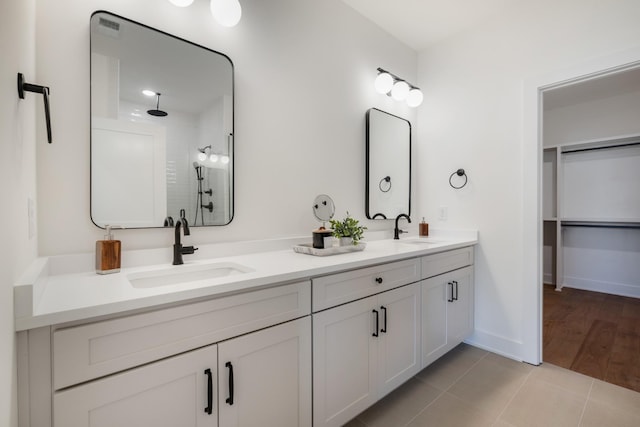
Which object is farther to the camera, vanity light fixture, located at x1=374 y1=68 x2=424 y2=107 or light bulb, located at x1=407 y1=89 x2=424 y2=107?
light bulb, located at x1=407 y1=89 x2=424 y2=107

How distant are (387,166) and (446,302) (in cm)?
115

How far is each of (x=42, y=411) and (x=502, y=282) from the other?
103 inches

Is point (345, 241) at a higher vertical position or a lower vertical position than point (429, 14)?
lower

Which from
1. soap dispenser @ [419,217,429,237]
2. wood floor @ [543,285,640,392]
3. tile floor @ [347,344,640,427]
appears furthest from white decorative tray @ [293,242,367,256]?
wood floor @ [543,285,640,392]

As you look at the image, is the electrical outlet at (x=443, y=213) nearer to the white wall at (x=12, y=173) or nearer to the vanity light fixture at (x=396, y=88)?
the vanity light fixture at (x=396, y=88)

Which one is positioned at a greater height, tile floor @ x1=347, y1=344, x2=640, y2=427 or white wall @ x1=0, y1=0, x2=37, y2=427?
white wall @ x1=0, y1=0, x2=37, y2=427

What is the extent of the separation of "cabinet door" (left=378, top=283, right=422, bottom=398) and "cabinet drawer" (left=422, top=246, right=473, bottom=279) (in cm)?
15

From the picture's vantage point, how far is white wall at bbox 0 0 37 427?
0.63 metres

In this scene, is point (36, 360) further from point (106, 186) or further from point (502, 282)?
point (502, 282)

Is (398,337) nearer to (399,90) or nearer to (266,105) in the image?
(266,105)

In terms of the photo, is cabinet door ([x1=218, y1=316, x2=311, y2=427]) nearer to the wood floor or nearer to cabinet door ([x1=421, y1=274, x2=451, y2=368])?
cabinet door ([x1=421, y1=274, x2=451, y2=368])

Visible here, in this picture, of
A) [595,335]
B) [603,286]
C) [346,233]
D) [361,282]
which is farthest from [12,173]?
[603,286]

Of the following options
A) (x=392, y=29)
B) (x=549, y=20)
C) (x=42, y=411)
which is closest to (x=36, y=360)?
(x=42, y=411)

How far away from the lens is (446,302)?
211 cm
